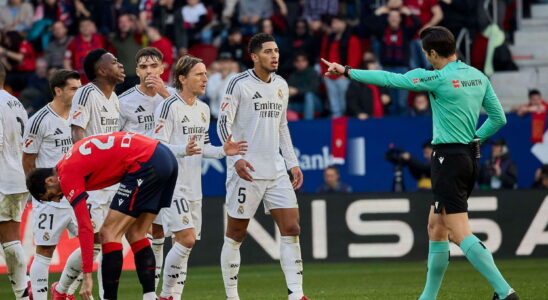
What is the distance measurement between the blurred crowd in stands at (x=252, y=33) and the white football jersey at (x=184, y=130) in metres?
8.28

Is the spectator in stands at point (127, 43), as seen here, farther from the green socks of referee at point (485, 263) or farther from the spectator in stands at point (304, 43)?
the green socks of referee at point (485, 263)

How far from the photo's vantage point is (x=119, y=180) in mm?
9922

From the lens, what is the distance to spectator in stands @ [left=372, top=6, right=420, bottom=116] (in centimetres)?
2092

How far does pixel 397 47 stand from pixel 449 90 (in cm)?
1117

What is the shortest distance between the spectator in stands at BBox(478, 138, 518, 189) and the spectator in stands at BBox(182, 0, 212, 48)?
7.27 meters

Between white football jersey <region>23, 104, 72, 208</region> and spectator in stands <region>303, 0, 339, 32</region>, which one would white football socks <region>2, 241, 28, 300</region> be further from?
spectator in stands <region>303, 0, 339, 32</region>

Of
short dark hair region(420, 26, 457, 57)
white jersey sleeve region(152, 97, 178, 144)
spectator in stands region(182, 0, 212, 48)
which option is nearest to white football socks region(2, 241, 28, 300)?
white jersey sleeve region(152, 97, 178, 144)

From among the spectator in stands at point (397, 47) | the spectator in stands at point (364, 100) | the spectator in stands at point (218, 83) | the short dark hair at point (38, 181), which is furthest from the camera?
the spectator in stands at point (218, 83)

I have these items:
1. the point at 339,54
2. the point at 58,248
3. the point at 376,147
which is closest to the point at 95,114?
the point at 58,248

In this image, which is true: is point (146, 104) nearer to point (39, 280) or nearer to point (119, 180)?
point (39, 280)

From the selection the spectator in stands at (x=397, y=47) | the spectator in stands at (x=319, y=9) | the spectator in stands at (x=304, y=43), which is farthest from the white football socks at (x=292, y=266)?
the spectator in stands at (x=319, y=9)

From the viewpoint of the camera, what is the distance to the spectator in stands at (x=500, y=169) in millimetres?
18484

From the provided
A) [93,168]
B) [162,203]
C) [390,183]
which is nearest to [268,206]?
[162,203]

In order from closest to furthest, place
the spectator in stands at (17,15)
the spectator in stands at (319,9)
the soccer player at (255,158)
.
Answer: the soccer player at (255,158), the spectator in stands at (319,9), the spectator in stands at (17,15)
